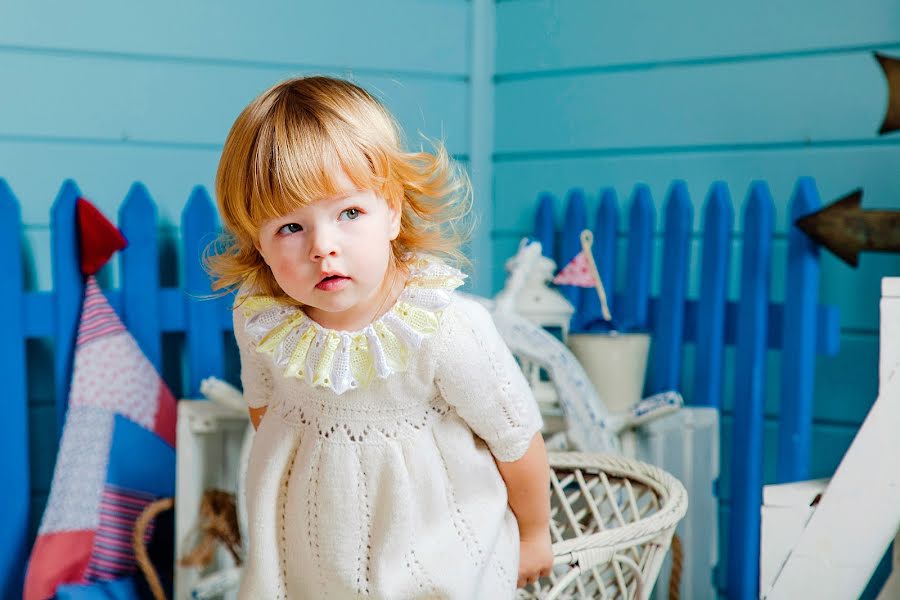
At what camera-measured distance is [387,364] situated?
4.58ft

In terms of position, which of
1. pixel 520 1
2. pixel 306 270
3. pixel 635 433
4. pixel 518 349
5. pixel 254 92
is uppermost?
pixel 520 1

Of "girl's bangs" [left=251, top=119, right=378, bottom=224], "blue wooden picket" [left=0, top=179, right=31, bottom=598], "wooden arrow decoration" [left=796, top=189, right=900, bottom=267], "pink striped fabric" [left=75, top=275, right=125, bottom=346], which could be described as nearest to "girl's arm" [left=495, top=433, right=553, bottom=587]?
"girl's bangs" [left=251, top=119, right=378, bottom=224]

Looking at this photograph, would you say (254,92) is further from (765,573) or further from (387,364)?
(765,573)

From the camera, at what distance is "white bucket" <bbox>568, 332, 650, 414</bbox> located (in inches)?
86.0

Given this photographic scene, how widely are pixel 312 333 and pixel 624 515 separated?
844mm

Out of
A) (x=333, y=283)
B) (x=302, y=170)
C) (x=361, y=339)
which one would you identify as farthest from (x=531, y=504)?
(x=302, y=170)

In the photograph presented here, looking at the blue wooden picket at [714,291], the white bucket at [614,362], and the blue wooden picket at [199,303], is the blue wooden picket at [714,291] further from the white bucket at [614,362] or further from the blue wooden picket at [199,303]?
the blue wooden picket at [199,303]

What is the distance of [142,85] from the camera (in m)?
2.23

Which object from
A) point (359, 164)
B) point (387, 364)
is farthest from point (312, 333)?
point (359, 164)

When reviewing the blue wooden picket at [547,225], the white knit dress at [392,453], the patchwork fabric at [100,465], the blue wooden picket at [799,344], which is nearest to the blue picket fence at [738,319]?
the blue wooden picket at [799,344]

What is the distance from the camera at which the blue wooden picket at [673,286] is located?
2.31 meters

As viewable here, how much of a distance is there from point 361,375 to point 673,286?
1.10m

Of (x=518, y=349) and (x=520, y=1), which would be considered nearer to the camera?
(x=518, y=349)

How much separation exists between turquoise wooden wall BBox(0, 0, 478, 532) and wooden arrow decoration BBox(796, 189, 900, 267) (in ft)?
3.09
